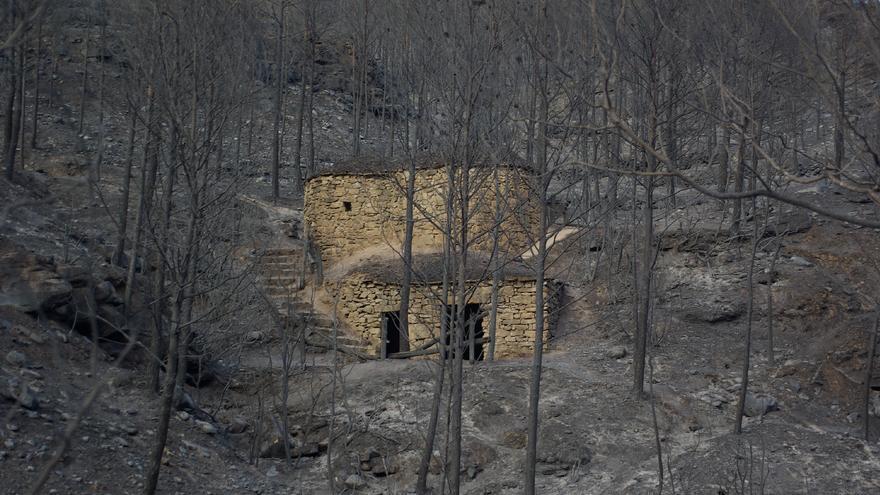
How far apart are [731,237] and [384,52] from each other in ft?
82.5

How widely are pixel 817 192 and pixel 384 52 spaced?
24548 mm

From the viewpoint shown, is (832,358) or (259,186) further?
(259,186)

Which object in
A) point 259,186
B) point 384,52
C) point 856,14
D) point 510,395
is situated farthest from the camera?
point 384,52

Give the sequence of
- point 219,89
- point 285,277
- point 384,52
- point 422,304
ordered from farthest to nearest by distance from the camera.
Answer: point 384,52 < point 285,277 < point 422,304 < point 219,89

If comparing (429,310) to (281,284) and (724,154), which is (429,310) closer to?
(281,284)

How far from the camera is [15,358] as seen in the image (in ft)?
34.6

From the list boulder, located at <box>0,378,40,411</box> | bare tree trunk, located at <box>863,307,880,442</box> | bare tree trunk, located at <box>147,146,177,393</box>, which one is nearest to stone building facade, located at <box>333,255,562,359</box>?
bare tree trunk, located at <box>147,146,177,393</box>

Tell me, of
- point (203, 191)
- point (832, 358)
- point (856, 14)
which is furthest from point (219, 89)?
point (832, 358)

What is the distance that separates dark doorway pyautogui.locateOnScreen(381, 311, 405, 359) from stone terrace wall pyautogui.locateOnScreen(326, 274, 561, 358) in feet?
0.89

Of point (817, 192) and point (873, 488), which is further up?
point (817, 192)

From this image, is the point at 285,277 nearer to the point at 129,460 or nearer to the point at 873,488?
the point at 129,460

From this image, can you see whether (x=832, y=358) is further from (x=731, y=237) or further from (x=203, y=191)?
(x=203, y=191)

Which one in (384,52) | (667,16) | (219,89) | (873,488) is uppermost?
(384,52)

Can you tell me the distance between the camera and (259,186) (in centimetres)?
2805
